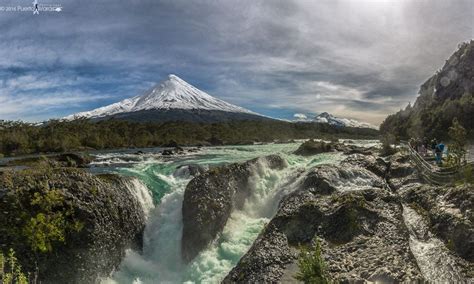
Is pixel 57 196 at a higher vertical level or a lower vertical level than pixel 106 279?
higher

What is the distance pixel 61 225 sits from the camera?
16.3m

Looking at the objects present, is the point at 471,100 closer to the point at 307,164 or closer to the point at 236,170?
the point at 307,164

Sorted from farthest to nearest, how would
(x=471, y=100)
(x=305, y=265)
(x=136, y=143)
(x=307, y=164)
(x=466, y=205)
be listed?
(x=136, y=143)
(x=471, y=100)
(x=307, y=164)
(x=466, y=205)
(x=305, y=265)

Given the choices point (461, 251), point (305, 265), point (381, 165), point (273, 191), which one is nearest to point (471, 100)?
point (381, 165)

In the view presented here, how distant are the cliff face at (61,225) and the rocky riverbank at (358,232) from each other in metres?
4.61

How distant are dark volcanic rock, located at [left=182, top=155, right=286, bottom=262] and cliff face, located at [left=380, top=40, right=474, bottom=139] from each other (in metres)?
50.3

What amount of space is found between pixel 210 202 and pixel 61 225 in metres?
8.83

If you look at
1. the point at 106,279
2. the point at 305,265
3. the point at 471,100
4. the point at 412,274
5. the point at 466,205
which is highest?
the point at 471,100

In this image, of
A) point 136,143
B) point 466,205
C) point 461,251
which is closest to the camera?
point 461,251

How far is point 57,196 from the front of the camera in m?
16.8

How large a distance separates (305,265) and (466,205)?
977cm

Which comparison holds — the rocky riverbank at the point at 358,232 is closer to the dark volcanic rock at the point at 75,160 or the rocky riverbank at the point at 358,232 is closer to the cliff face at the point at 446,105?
the dark volcanic rock at the point at 75,160

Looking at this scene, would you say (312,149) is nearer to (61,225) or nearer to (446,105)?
(61,225)

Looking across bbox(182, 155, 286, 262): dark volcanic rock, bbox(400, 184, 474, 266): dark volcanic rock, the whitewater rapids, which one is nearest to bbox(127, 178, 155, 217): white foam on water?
the whitewater rapids
